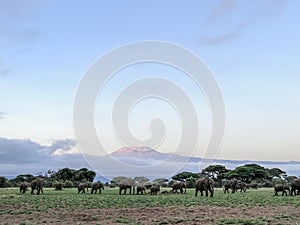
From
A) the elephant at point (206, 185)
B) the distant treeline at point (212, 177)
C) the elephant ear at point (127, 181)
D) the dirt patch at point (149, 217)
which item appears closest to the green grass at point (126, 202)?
the dirt patch at point (149, 217)

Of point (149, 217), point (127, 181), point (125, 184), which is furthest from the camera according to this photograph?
point (127, 181)

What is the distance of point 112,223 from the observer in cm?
1694

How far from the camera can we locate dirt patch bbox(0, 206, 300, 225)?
17156mm

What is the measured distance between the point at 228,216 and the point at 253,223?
2.76 meters

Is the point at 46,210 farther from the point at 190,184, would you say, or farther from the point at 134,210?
the point at 190,184

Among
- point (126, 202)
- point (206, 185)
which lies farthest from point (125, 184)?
point (126, 202)

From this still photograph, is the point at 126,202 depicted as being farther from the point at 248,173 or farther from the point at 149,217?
the point at 248,173

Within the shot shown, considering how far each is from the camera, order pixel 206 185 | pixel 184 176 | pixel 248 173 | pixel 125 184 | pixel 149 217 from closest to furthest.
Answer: pixel 149 217 < pixel 206 185 < pixel 125 184 < pixel 248 173 < pixel 184 176

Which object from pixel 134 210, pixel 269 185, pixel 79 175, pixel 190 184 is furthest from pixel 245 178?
pixel 134 210

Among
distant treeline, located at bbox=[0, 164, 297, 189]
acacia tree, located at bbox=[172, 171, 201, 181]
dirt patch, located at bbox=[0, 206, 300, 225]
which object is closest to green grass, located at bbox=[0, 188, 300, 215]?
dirt patch, located at bbox=[0, 206, 300, 225]

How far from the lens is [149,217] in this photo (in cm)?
1869

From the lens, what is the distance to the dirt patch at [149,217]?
1716 centimetres

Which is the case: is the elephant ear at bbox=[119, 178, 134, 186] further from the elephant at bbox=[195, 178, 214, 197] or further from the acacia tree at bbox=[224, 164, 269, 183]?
the acacia tree at bbox=[224, 164, 269, 183]

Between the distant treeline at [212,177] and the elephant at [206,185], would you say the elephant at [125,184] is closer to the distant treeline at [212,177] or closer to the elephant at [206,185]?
the elephant at [206,185]
